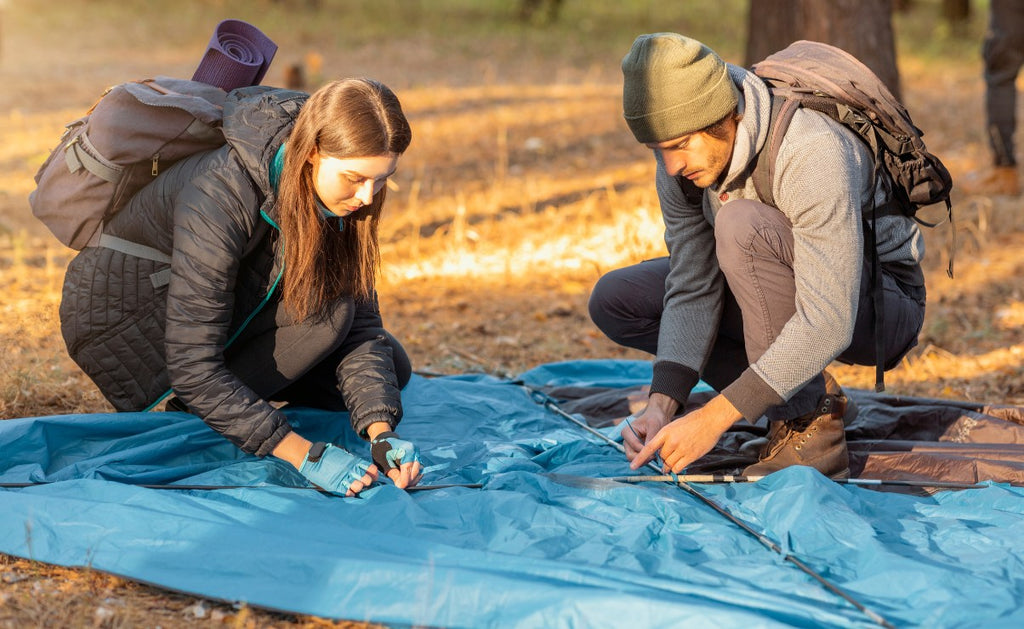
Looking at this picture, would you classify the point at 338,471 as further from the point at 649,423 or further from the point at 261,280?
the point at 649,423

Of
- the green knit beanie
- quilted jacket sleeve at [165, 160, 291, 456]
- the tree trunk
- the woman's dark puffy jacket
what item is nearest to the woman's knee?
the woman's dark puffy jacket

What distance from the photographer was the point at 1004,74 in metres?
5.78

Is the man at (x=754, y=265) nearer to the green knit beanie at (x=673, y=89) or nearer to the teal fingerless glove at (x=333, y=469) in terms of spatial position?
the green knit beanie at (x=673, y=89)

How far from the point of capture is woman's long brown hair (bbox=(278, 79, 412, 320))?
236 cm

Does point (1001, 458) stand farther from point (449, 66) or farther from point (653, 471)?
point (449, 66)

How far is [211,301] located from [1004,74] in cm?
498

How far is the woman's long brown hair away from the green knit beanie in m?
0.56

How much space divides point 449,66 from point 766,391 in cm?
970

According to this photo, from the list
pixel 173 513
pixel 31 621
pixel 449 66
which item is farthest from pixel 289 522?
pixel 449 66

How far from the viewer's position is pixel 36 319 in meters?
3.34

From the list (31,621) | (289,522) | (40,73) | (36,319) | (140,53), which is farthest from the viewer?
(140,53)

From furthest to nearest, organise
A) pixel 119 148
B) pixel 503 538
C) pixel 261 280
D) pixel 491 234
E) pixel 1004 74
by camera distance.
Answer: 1. pixel 491 234
2. pixel 1004 74
3. pixel 261 280
4. pixel 119 148
5. pixel 503 538

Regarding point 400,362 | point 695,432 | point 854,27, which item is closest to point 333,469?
point 400,362

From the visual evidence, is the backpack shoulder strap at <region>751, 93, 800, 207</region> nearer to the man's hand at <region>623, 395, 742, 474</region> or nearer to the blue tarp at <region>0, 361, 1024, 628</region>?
the man's hand at <region>623, 395, 742, 474</region>
